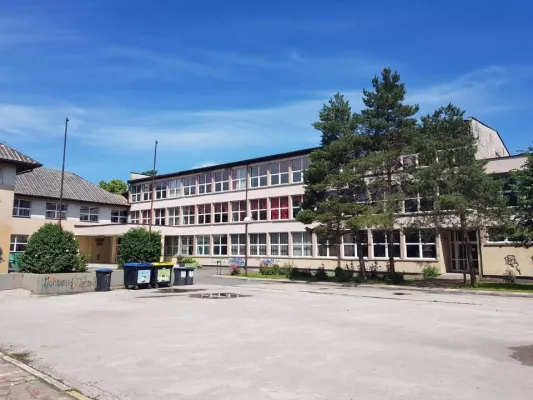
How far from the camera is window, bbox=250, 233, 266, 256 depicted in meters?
41.2

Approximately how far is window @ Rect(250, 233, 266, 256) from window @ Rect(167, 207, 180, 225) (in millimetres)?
11865

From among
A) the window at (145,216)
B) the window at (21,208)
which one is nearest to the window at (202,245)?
the window at (145,216)

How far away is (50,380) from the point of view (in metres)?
6.45

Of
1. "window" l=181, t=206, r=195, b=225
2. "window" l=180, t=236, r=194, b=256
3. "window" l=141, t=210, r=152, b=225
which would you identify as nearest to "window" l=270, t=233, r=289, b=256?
"window" l=180, t=236, r=194, b=256

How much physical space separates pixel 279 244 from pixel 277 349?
3139 centimetres

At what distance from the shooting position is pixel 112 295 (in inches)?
765

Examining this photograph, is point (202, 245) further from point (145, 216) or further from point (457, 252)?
point (457, 252)

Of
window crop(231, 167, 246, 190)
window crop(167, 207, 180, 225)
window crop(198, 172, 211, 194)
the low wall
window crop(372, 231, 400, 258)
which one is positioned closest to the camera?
the low wall

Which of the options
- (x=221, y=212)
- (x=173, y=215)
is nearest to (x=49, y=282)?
(x=221, y=212)

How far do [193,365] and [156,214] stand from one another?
4679 cm

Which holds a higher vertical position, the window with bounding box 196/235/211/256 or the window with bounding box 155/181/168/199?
the window with bounding box 155/181/168/199

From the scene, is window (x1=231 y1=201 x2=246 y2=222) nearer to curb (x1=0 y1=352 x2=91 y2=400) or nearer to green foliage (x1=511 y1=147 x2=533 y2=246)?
green foliage (x1=511 y1=147 x2=533 y2=246)

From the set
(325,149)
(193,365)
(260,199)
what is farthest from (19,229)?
(193,365)

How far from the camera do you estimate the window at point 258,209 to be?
41656 mm
